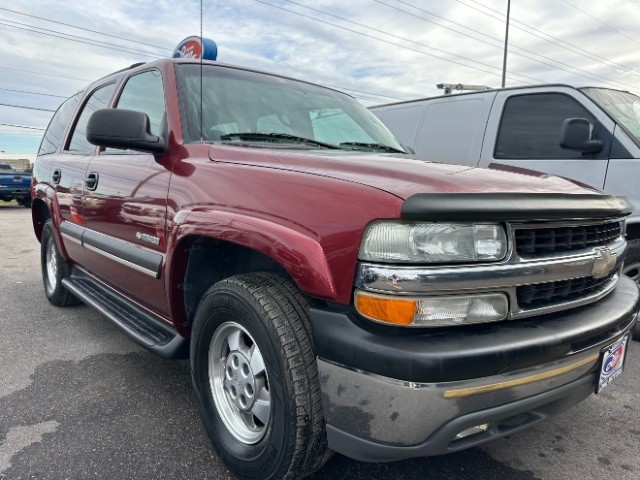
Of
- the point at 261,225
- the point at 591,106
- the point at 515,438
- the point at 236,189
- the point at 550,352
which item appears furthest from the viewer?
the point at 591,106

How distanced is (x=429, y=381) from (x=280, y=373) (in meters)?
0.51

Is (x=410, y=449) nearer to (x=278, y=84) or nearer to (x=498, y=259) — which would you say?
(x=498, y=259)

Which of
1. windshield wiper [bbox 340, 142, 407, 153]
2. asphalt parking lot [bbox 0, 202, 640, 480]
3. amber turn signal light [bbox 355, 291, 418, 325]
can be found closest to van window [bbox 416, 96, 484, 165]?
windshield wiper [bbox 340, 142, 407, 153]

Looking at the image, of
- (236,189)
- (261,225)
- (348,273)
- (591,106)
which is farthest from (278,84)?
(591,106)

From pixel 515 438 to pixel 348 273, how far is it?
1.47m

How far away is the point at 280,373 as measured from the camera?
5.54 ft

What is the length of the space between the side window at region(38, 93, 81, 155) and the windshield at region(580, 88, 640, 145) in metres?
4.35

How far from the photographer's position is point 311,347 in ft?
5.54

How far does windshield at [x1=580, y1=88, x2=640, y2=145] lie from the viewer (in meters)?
3.94

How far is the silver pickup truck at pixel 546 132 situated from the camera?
382cm

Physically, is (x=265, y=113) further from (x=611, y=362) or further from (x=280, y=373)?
(x=611, y=362)

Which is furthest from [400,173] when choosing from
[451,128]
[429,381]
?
[451,128]

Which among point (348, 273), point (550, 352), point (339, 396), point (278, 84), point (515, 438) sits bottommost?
point (515, 438)

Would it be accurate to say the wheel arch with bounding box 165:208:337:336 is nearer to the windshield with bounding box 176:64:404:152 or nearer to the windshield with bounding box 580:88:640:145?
the windshield with bounding box 176:64:404:152
